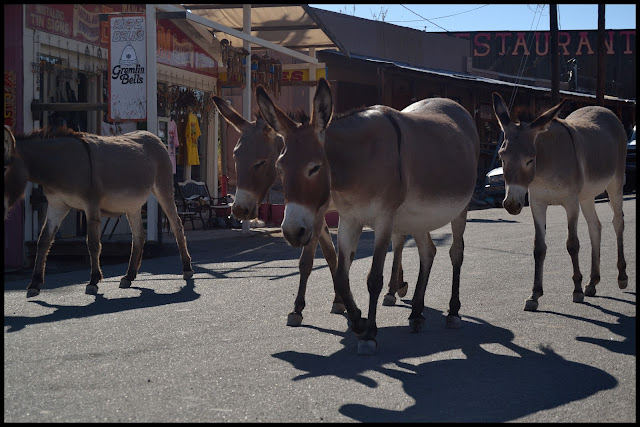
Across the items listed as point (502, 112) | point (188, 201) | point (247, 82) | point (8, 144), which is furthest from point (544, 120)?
point (188, 201)

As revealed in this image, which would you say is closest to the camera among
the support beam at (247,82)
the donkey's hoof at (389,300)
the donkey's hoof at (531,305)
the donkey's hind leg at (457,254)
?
the donkey's hind leg at (457,254)

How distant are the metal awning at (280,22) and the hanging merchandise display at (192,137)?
6.84ft

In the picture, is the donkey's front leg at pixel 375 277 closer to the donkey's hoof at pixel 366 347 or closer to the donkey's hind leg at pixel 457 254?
the donkey's hoof at pixel 366 347

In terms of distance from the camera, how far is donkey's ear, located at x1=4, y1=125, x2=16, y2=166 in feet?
28.4

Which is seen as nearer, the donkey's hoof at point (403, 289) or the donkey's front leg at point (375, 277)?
the donkey's front leg at point (375, 277)

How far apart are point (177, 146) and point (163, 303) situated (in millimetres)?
10268

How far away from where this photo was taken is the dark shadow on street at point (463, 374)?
186 inches

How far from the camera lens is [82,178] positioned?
948 cm

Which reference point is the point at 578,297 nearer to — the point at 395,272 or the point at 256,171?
the point at 395,272

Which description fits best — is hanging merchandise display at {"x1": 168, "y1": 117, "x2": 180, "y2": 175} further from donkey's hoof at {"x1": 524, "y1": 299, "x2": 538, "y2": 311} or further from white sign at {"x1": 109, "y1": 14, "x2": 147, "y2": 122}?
donkey's hoof at {"x1": 524, "y1": 299, "x2": 538, "y2": 311}

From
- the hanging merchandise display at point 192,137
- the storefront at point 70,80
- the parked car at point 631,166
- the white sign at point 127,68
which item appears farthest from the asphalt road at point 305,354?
the parked car at point 631,166

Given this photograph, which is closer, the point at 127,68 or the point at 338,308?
the point at 338,308

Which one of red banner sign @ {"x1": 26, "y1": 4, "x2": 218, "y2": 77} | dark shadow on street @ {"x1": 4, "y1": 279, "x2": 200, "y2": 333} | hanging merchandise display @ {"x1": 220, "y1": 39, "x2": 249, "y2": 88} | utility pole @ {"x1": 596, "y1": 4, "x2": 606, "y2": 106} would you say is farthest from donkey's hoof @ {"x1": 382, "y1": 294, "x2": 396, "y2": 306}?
utility pole @ {"x1": 596, "y1": 4, "x2": 606, "y2": 106}

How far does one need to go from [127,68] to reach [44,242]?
4599 mm
